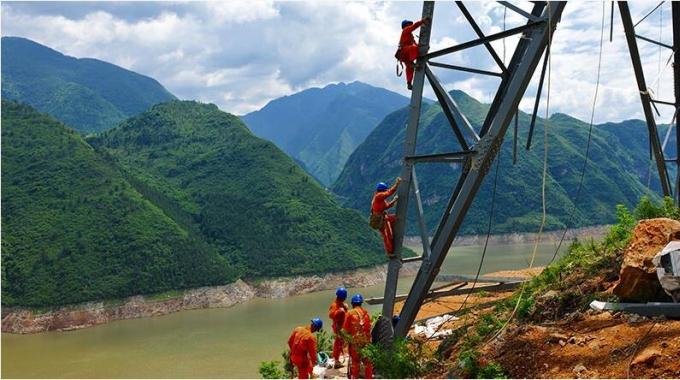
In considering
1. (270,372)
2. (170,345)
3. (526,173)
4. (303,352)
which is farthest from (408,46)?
(526,173)

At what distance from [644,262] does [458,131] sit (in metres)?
2.82

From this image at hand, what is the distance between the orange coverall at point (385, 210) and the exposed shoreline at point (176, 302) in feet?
118

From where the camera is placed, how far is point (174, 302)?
4869 centimetres

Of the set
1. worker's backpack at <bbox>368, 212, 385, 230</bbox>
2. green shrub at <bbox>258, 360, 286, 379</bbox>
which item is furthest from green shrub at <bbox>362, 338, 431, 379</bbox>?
green shrub at <bbox>258, 360, 286, 379</bbox>

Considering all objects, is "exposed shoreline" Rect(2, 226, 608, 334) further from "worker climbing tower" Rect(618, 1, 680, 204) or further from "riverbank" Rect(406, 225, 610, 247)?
"worker climbing tower" Rect(618, 1, 680, 204)

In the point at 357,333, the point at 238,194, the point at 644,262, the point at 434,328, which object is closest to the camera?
the point at 644,262

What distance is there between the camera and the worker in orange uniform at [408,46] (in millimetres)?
7074

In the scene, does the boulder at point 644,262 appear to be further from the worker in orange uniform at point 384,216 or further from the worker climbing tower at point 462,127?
the worker in orange uniform at point 384,216

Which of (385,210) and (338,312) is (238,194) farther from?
(385,210)

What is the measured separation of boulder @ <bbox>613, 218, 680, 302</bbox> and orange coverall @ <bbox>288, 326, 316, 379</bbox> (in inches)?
135

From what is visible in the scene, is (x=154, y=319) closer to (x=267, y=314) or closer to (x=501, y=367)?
(x=267, y=314)

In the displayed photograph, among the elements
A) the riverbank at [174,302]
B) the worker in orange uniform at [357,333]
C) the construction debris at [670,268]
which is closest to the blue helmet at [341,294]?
the worker in orange uniform at [357,333]

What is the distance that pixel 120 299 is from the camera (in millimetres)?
46750

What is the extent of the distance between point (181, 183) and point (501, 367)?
259 ft
